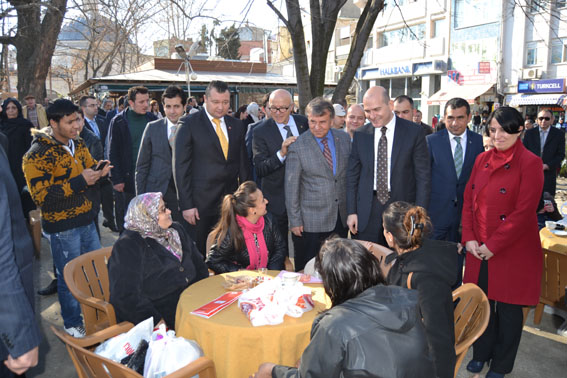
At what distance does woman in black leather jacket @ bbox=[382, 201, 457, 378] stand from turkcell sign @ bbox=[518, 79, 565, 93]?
1005 inches

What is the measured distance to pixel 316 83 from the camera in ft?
22.4

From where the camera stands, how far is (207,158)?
13.2ft

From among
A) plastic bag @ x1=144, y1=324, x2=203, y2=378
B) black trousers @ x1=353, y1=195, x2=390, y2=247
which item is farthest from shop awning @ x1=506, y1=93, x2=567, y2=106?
plastic bag @ x1=144, y1=324, x2=203, y2=378

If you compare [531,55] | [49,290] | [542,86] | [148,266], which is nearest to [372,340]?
[148,266]

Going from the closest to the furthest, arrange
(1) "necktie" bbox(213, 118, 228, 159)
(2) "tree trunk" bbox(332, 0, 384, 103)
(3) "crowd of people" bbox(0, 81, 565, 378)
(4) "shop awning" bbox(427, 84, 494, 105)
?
(3) "crowd of people" bbox(0, 81, 565, 378) < (1) "necktie" bbox(213, 118, 228, 159) < (2) "tree trunk" bbox(332, 0, 384, 103) < (4) "shop awning" bbox(427, 84, 494, 105)

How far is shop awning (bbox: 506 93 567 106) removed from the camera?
22.6m

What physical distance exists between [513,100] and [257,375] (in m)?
27.4

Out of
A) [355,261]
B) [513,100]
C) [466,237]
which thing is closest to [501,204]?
[466,237]

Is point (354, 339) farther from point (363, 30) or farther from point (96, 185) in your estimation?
point (363, 30)

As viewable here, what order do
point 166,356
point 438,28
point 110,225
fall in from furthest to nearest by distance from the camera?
point 438,28 → point 110,225 → point 166,356

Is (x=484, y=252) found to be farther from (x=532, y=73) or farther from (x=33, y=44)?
(x=532, y=73)

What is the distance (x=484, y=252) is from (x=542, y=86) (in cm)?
2518

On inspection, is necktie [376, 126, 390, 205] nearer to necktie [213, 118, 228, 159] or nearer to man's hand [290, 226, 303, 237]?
man's hand [290, 226, 303, 237]

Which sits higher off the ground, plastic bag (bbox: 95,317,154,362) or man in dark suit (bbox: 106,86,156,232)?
man in dark suit (bbox: 106,86,156,232)
